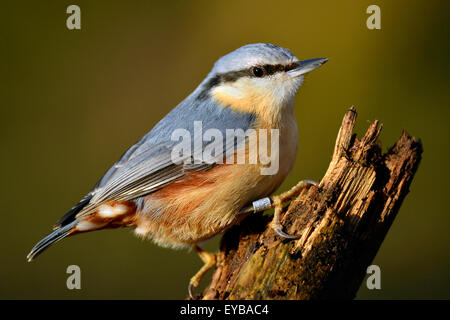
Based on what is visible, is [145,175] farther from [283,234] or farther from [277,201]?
[283,234]

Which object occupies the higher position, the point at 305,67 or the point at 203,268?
the point at 305,67

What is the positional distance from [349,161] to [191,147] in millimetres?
770

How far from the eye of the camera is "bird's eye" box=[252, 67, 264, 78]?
7.78 ft

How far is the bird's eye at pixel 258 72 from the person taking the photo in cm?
237

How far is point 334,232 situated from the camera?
1.87 metres

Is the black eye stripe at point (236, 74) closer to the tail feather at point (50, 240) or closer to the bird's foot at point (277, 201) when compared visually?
the bird's foot at point (277, 201)

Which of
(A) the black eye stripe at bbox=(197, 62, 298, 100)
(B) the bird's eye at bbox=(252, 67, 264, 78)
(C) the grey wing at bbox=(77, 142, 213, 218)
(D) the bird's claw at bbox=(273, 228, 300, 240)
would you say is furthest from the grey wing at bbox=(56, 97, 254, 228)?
(D) the bird's claw at bbox=(273, 228, 300, 240)

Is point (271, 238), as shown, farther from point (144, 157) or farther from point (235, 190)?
point (144, 157)

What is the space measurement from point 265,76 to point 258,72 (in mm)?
41

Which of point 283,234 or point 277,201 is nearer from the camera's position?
Answer: point 283,234
